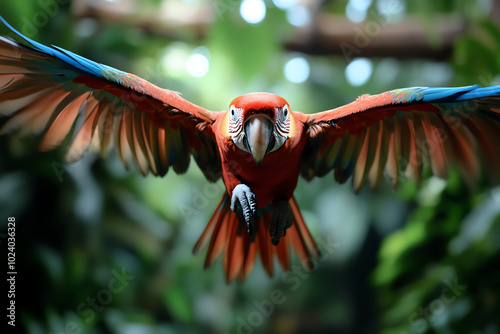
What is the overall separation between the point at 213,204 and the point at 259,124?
1261 mm

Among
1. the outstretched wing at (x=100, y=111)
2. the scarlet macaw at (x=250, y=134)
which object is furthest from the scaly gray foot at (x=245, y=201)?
the outstretched wing at (x=100, y=111)

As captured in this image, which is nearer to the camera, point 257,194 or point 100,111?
point 257,194

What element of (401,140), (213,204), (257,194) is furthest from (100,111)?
(213,204)

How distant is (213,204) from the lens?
68.1 inches

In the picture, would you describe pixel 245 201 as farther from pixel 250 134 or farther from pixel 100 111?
pixel 100 111

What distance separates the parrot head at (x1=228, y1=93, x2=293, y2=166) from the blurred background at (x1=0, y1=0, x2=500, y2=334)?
19.1 inches

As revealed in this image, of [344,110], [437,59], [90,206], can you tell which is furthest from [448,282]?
[90,206]

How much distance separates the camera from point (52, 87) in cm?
67

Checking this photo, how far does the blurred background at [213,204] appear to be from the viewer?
4.43 ft

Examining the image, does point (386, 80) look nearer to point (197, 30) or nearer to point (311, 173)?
point (197, 30)

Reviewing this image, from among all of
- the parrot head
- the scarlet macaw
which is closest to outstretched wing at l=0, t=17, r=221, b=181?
the scarlet macaw

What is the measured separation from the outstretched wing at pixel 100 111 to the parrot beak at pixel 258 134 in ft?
0.49

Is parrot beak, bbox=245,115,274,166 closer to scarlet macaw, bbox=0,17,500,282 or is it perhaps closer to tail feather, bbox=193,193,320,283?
scarlet macaw, bbox=0,17,500,282

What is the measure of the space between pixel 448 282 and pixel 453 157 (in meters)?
0.80
